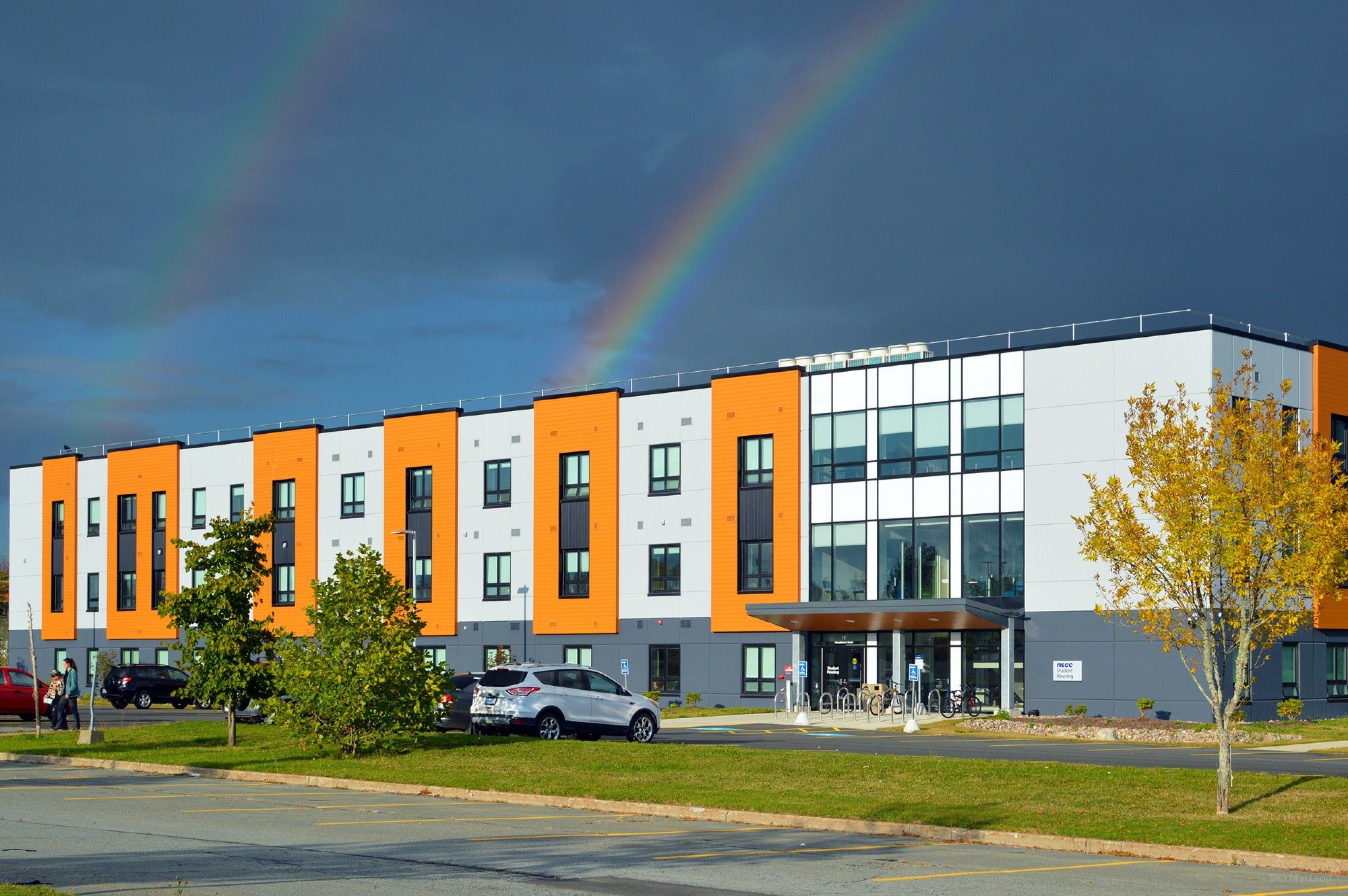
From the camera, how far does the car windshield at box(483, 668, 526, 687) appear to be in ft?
107

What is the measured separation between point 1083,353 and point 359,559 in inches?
1089

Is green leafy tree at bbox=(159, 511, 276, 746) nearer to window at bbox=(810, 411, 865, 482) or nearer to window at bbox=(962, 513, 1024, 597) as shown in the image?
window at bbox=(962, 513, 1024, 597)

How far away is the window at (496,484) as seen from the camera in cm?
6344

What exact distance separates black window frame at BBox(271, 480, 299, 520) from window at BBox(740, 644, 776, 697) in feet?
82.1

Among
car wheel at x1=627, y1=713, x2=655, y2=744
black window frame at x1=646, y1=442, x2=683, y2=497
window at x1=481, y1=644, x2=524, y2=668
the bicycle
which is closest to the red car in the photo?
window at x1=481, y1=644, x2=524, y2=668

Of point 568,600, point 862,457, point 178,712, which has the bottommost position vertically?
point 178,712

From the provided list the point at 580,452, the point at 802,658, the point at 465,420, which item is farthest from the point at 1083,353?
the point at 465,420

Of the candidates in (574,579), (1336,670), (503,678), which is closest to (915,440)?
(1336,670)

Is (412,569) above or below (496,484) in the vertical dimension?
below

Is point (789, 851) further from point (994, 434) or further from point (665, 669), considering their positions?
point (665, 669)

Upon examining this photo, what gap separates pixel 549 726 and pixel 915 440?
2367 centimetres

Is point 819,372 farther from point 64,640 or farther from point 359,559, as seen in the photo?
point 64,640

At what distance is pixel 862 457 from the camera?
53844 millimetres

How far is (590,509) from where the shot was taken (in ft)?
199
